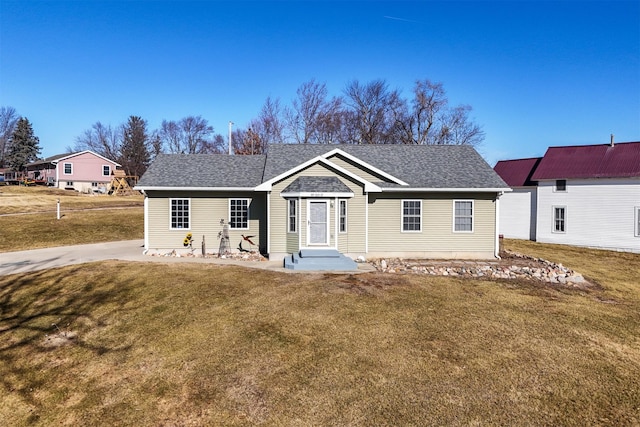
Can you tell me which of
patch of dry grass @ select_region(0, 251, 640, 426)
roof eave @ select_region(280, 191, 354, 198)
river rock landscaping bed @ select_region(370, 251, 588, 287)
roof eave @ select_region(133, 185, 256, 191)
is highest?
roof eave @ select_region(133, 185, 256, 191)

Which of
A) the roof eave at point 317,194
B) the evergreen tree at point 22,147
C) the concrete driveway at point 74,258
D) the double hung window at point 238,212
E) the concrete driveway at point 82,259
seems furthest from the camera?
the evergreen tree at point 22,147

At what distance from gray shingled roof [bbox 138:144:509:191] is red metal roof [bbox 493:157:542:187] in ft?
28.9

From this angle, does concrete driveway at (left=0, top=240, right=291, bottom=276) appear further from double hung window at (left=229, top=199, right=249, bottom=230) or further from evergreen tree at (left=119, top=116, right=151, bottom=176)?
evergreen tree at (left=119, top=116, right=151, bottom=176)

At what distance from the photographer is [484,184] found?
585 inches

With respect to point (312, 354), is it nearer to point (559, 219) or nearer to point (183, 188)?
point (183, 188)

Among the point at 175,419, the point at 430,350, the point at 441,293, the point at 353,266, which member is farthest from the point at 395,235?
the point at 175,419

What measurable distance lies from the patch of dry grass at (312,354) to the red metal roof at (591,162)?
46.8 ft

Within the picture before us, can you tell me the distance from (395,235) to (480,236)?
3.67m

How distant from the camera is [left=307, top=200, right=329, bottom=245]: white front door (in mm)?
13602

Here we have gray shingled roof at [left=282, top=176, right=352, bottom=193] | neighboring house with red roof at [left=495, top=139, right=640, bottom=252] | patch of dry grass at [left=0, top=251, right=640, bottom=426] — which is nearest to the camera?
patch of dry grass at [left=0, top=251, right=640, bottom=426]

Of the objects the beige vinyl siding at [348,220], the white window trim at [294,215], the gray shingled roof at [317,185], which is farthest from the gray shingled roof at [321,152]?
the white window trim at [294,215]

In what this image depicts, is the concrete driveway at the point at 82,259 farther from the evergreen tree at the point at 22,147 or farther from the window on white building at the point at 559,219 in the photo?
the evergreen tree at the point at 22,147

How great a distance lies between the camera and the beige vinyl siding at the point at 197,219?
15258mm

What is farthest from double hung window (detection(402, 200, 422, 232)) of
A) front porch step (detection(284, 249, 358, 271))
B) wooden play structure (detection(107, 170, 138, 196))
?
wooden play structure (detection(107, 170, 138, 196))
